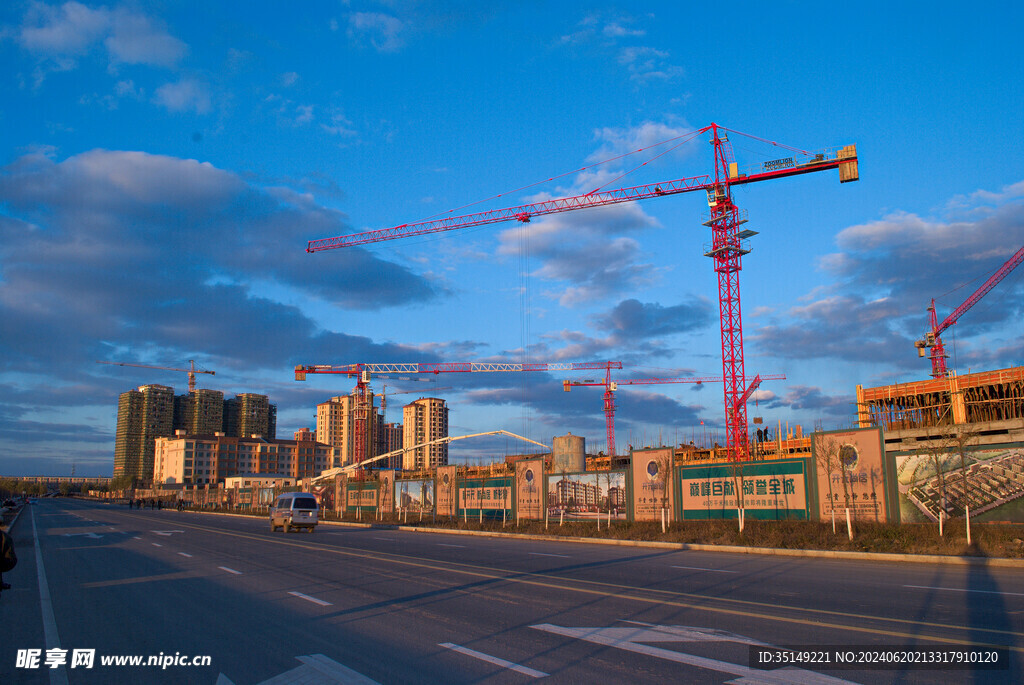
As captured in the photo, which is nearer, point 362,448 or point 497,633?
point 497,633

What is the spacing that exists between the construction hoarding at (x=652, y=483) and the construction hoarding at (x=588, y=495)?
0.80m

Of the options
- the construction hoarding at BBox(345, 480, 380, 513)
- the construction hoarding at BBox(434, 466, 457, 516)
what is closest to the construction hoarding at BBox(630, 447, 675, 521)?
the construction hoarding at BBox(434, 466, 457, 516)

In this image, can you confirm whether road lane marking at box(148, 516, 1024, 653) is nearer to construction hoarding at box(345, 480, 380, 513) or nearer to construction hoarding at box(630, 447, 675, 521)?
construction hoarding at box(630, 447, 675, 521)

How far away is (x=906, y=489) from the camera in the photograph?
2556 cm

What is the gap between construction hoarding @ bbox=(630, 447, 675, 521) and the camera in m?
33.2

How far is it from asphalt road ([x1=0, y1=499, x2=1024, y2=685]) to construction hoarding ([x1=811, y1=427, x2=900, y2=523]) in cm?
770

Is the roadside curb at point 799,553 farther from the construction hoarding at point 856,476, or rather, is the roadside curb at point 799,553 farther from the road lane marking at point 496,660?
the road lane marking at point 496,660

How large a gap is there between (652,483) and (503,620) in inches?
970

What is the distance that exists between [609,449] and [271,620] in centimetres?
12527

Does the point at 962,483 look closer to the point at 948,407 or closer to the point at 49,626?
the point at 948,407

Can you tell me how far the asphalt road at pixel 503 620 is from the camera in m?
7.72

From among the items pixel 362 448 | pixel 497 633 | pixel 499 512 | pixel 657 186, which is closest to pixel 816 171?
pixel 657 186

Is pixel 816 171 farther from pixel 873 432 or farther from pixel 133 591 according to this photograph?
pixel 133 591

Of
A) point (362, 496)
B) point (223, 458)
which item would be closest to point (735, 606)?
point (362, 496)
